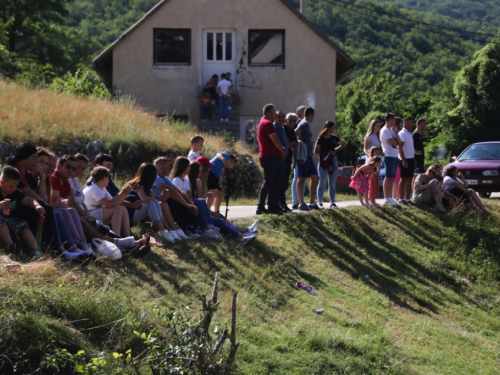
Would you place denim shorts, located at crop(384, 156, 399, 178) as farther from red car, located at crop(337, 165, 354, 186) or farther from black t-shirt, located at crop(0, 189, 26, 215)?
red car, located at crop(337, 165, 354, 186)

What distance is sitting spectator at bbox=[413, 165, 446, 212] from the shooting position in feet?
61.9

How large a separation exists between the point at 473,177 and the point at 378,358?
14.3 m

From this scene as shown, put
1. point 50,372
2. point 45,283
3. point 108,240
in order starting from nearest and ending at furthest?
point 50,372
point 45,283
point 108,240

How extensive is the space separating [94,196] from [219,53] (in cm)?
2152

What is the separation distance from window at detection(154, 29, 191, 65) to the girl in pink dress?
51.8ft

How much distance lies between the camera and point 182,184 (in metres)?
13.1

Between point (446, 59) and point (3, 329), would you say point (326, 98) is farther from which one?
point (446, 59)

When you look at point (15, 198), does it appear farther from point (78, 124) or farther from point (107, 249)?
point (78, 124)

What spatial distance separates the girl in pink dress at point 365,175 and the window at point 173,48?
15.8 m

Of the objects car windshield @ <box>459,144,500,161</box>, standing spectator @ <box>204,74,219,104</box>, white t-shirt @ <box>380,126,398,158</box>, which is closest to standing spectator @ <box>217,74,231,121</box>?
standing spectator @ <box>204,74,219,104</box>

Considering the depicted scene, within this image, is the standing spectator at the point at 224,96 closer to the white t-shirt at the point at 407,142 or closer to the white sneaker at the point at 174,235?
the white t-shirt at the point at 407,142

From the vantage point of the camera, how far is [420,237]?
17.5 meters

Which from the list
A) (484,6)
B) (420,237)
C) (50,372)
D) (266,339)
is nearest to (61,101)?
(420,237)

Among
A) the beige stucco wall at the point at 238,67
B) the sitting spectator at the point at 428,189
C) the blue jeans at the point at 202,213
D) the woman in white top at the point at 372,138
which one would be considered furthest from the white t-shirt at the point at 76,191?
the beige stucco wall at the point at 238,67
